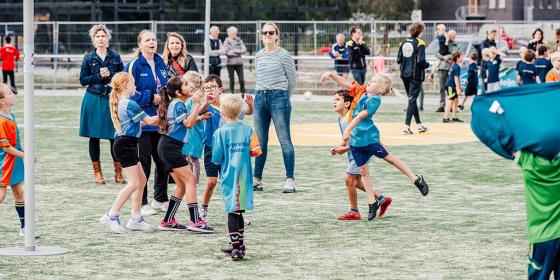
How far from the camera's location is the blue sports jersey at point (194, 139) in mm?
10938

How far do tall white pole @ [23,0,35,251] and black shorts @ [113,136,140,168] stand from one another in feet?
4.58

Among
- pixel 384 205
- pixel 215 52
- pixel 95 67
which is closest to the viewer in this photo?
pixel 384 205

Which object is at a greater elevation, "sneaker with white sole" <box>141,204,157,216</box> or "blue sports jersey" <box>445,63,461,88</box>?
"blue sports jersey" <box>445,63,461,88</box>

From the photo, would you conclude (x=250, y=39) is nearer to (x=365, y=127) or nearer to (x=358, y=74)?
(x=358, y=74)

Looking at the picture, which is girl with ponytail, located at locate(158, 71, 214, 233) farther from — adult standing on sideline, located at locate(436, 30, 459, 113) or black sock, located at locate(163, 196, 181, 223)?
adult standing on sideline, located at locate(436, 30, 459, 113)

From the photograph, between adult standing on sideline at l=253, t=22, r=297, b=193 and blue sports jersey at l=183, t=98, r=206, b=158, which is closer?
blue sports jersey at l=183, t=98, r=206, b=158

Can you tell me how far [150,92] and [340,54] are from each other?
18674mm

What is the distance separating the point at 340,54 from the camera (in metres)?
30.2

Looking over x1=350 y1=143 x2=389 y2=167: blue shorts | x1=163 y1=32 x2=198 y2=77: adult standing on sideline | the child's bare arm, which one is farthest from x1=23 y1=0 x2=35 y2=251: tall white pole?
x1=350 y1=143 x2=389 y2=167: blue shorts

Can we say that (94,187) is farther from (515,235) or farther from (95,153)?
(515,235)

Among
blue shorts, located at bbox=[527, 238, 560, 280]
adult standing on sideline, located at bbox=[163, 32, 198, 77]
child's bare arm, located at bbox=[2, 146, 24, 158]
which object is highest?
adult standing on sideline, located at bbox=[163, 32, 198, 77]

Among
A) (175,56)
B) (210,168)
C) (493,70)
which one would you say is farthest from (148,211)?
(493,70)

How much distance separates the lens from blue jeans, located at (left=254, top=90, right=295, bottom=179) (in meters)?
13.4

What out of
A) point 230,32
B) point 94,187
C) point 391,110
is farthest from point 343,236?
point 230,32
